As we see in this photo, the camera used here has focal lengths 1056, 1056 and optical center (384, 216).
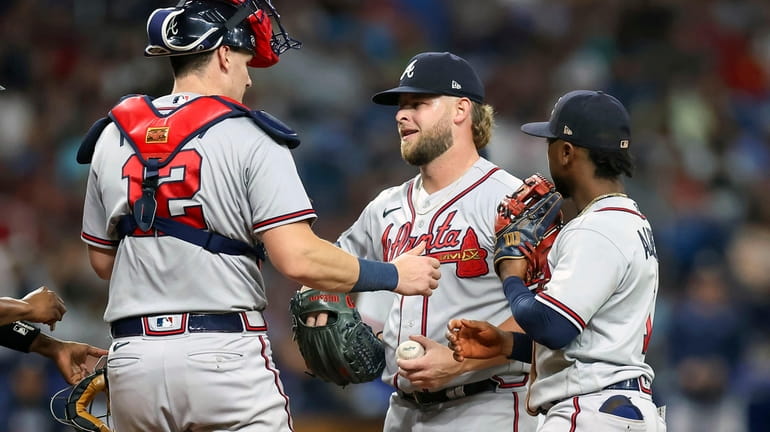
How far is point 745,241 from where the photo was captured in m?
9.39

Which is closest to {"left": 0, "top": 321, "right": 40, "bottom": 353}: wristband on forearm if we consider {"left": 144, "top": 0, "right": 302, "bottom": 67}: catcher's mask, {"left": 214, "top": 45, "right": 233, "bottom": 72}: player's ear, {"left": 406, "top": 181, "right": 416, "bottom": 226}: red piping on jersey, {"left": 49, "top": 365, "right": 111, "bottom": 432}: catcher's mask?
{"left": 49, "top": 365, "right": 111, "bottom": 432}: catcher's mask

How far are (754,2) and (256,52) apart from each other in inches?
379

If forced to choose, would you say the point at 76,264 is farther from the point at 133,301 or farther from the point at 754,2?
the point at 754,2

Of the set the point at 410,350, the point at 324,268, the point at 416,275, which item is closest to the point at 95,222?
the point at 324,268

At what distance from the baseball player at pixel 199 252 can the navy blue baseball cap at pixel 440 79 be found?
101 centimetres

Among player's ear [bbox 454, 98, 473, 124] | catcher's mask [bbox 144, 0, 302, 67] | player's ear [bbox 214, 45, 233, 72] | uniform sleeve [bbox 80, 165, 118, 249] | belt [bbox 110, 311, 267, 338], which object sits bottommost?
belt [bbox 110, 311, 267, 338]

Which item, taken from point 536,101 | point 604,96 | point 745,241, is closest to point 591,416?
point 604,96

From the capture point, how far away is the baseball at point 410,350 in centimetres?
400

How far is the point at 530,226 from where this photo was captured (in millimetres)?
Answer: 3840

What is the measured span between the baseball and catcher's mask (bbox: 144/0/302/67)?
4.04 ft

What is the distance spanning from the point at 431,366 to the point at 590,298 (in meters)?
0.75

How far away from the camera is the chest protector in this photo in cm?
345

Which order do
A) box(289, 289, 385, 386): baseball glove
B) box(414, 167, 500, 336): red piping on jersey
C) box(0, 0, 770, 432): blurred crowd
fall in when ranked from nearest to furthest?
box(289, 289, 385, 386): baseball glove, box(414, 167, 500, 336): red piping on jersey, box(0, 0, 770, 432): blurred crowd

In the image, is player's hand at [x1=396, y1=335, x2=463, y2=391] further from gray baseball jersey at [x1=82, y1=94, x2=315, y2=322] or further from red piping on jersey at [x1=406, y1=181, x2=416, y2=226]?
gray baseball jersey at [x1=82, y1=94, x2=315, y2=322]
